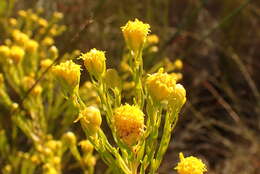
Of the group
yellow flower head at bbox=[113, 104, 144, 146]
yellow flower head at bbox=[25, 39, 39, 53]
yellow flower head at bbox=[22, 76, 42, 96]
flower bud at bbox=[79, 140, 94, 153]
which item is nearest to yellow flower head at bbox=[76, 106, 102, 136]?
yellow flower head at bbox=[113, 104, 144, 146]

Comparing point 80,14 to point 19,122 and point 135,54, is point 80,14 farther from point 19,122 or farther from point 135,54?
point 135,54

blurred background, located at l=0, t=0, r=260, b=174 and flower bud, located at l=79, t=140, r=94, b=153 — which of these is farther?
blurred background, located at l=0, t=0, r=260, b=174

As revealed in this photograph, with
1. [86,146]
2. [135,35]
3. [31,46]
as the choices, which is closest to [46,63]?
[31,46]

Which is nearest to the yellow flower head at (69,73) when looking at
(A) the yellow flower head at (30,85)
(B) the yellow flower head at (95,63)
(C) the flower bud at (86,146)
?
(B) the yellow flower head at (95,63)

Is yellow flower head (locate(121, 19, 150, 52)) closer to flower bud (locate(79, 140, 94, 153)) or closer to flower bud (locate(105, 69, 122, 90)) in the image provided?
flower bud (locate(105, 69, 122, 90))

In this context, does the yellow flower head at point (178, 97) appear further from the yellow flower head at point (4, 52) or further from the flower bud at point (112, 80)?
the yellow flower head at point (4, 52)
